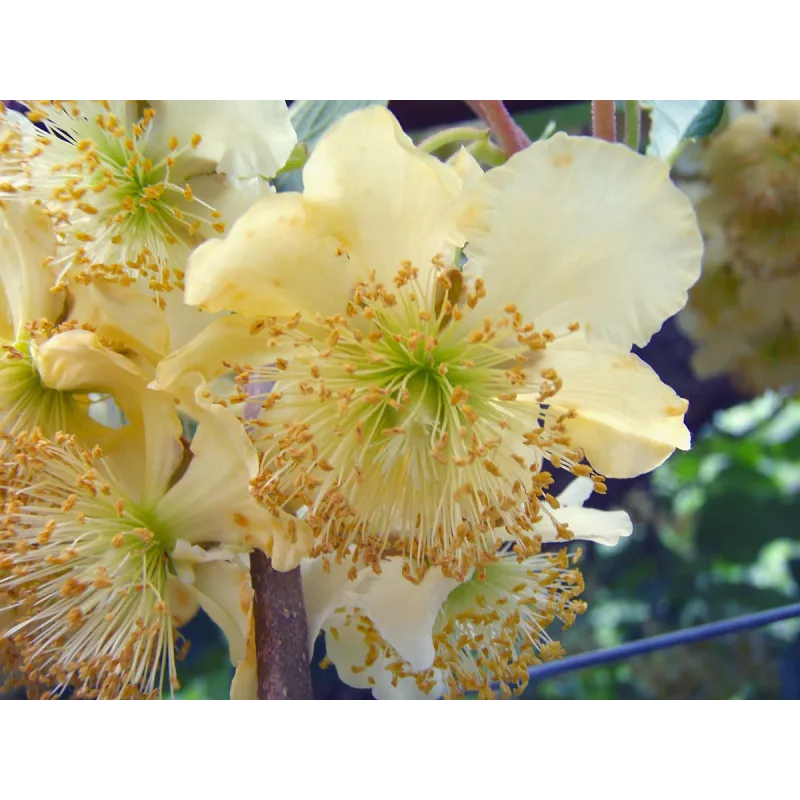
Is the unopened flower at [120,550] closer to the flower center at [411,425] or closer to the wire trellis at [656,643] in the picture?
the flower center at [411,425]

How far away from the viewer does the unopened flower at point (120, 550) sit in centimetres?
61

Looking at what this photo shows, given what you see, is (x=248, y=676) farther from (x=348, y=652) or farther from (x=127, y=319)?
(x=127, y=319)

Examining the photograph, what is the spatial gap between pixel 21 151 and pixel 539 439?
41cm

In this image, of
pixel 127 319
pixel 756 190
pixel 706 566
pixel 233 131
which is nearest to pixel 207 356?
pixel 127 319

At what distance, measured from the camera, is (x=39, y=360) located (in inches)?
23.5

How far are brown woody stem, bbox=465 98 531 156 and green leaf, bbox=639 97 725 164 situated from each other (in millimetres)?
112

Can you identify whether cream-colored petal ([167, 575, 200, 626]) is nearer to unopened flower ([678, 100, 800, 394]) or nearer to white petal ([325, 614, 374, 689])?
white petal ([325, 614, 374, 689])

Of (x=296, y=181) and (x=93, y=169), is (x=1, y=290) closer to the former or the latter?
(x=93, y=169)

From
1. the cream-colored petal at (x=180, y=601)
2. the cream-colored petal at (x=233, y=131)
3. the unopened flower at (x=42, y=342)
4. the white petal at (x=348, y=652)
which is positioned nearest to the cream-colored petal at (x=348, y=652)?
the white petal at (x=348, y=652)

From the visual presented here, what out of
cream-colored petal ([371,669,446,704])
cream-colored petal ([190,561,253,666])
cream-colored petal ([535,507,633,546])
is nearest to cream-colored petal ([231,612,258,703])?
cream-colored petal ([190,561,253,666])

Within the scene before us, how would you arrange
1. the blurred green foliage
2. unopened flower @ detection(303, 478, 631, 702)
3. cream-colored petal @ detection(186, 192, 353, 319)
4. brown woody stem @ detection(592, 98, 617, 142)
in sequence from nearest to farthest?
cream-colored petal @ detection(186, 192, 353, 319) → unopened flower @ detection(303, 478, 631, 702) → brown woody stem @ detection(592, 98, 617, 142) → the blurred green foliage

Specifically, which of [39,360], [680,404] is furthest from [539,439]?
[39,360]

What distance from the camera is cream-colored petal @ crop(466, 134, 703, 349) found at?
54 centimetres

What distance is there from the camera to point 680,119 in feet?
2.53
